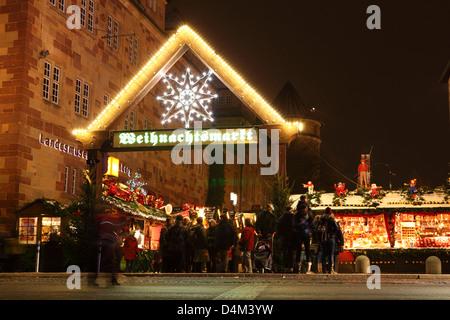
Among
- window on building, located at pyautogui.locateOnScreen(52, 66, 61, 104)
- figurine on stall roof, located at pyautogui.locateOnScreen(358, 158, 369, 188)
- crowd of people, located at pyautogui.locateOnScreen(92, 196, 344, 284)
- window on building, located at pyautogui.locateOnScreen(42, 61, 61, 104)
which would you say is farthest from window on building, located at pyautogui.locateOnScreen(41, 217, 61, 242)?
figurine on stall roof, located at pyautogui.locateOnScreen(358, 158, 369, 188)

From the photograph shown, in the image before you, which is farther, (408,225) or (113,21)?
(113,21)

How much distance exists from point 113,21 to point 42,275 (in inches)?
886

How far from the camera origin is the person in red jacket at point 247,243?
2014cm

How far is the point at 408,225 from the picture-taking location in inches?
1073

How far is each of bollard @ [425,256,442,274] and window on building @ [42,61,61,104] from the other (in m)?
17.6

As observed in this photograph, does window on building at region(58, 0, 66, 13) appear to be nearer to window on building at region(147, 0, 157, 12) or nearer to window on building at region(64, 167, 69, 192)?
window on building at region(64, 167, 69, 192)

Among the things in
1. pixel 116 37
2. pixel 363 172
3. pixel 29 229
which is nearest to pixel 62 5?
pixel 116 37

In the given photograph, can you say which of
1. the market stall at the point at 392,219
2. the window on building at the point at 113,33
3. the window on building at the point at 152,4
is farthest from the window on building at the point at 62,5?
the market stall at the point at 392,219

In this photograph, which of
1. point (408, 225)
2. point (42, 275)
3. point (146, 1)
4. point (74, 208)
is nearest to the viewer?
point (42, 275)

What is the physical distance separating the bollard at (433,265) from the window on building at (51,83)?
17611mm

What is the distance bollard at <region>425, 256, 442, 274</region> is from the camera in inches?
962

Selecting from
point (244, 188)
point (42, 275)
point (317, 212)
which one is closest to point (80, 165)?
point (317, 212)
